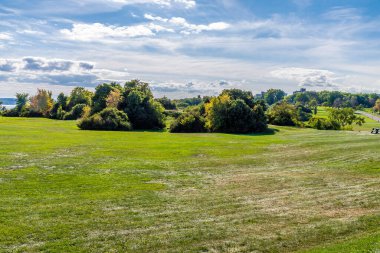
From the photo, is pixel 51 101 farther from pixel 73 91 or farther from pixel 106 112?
pixel 106 112

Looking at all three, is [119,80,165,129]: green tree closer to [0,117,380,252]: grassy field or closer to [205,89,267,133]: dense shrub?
[205,89,267,133]: dense shrub

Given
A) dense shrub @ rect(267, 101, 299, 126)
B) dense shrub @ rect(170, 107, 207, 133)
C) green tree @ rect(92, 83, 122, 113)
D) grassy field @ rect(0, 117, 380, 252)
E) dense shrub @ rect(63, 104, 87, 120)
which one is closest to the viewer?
grassy field @ rect(0, 117, 380, 252)

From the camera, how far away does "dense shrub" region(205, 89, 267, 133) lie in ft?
268

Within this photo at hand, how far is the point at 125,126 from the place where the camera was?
8175 cm

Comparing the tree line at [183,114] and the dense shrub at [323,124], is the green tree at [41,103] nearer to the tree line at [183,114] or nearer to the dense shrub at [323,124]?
the tree line at [183,114]

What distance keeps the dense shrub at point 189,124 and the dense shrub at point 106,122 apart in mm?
11105

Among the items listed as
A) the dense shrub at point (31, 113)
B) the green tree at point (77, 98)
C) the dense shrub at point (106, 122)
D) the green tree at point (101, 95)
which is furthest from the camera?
the dense shrub at point (31, 113)

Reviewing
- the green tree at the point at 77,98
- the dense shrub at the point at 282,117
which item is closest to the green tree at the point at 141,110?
the dense shrub at the point at 282,117

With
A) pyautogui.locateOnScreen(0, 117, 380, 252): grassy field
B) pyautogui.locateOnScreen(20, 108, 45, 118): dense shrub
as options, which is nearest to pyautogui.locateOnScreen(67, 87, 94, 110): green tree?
pyautogui.locateOnScreen(20, 108, 45, 118): dense shrub

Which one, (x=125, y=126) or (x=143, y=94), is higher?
(x=143, y=94)

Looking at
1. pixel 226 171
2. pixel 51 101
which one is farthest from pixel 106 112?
pixel 51 101

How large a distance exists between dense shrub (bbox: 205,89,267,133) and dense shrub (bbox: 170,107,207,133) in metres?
1.73

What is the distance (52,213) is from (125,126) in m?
62.0

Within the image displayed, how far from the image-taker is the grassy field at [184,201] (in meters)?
17.2
